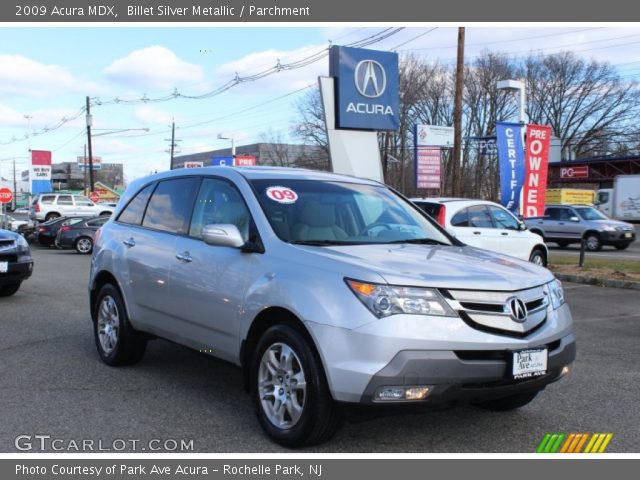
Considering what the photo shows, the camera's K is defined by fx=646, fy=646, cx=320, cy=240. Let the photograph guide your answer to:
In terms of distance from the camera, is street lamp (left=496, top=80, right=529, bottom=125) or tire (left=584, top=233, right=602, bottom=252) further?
tire (left=584, top=233, right=602, bottom=252)

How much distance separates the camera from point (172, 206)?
5.58m

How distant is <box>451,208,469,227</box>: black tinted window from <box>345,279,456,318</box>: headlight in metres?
8.45

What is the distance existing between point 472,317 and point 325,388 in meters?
0.93

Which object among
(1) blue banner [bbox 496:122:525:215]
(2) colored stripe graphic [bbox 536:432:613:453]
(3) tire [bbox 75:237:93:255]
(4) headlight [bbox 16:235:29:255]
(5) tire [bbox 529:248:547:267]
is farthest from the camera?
(3) tire [bbox 75:237:93:255]

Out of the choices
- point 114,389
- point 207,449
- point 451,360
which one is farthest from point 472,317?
point 114,389

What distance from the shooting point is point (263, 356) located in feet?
13.7

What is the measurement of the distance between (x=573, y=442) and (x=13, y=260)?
8984mm

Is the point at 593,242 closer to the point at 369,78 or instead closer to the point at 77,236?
the point at 369,78

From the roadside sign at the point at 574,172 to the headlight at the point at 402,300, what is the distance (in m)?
55.0

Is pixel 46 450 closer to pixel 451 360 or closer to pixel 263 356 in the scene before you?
pixel 263 356

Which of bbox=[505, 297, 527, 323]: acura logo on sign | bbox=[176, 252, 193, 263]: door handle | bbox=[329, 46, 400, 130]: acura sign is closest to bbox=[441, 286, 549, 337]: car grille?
bbox=[505, 297, 527, 323]: acura logo on sign

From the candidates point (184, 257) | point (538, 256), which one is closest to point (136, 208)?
point (184, 257)

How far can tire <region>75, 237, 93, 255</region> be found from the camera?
22812 millimetres

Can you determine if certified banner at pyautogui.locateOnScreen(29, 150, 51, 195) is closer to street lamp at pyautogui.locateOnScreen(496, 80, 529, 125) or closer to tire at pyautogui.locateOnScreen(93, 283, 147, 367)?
street lamp at pyautogui.locateOnScreen(496, 80, 529, 125)
